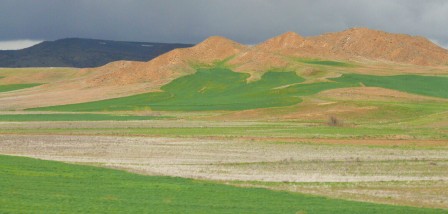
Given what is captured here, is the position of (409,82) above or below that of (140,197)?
below

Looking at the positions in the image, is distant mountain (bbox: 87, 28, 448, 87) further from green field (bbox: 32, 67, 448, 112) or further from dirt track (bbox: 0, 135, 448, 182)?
dirt track (bbox: 0, 135, 448, 182)

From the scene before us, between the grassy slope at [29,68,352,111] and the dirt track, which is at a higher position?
the dirt track

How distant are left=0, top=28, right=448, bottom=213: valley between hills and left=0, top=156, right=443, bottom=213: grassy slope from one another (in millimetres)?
129

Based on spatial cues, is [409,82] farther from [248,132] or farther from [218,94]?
[248,132]

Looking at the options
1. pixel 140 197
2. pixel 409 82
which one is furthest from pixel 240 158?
pixel 409 82

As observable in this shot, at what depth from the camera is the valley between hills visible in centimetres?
3591

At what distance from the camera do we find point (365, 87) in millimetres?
128250

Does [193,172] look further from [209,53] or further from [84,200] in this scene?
[209,53]

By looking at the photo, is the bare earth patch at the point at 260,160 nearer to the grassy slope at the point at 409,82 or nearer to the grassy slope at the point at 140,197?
the grassy slope at the point at 140,197

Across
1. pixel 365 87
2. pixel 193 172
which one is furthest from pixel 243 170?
pixel 365 87

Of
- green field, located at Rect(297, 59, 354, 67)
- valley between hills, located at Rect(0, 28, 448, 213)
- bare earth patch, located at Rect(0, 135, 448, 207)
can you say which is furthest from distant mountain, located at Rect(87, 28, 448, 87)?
bare earth patch, located at Rect(0, 135, 448, 207)

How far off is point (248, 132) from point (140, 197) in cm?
4511

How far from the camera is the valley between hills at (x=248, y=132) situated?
3591 centimetres

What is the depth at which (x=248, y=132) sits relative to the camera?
7738 cm
